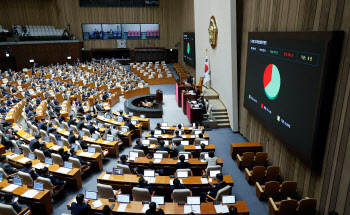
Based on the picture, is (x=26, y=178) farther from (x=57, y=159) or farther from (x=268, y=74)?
(x=268, y=74)

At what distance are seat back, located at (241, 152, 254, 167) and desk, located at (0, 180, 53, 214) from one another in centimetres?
634

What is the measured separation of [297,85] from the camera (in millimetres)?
6508

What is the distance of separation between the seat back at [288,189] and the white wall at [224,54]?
5.70m

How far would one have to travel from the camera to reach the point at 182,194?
6.07 m

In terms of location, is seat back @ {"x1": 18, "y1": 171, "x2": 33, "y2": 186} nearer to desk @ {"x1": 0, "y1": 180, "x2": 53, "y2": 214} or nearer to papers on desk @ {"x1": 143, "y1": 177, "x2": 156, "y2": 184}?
desk @ {"x1": 0, "y1": 180, "x2": 53, "y2": 214}

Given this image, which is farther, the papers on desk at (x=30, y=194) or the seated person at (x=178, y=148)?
the seated person at (x=178, y=148)

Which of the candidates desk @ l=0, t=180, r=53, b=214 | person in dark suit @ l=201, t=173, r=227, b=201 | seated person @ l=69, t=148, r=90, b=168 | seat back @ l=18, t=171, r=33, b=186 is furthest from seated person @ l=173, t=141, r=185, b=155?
seat back @ l=18, t=171, r=33, b=186

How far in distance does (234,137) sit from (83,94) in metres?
11.3

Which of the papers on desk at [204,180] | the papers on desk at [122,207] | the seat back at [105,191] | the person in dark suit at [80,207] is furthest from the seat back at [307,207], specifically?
the person in dark suit at [80,207]

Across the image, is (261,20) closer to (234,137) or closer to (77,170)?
(234,137)

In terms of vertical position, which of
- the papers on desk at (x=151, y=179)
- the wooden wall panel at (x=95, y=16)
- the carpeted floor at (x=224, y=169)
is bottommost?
the carpeted floor at (x=224, y=169)

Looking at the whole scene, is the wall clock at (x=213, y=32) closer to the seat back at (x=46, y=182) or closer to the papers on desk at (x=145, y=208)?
the papers on desk at (x=145, y=208)

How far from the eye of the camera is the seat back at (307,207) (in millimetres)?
5820

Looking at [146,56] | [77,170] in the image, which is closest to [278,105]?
[77,170]
